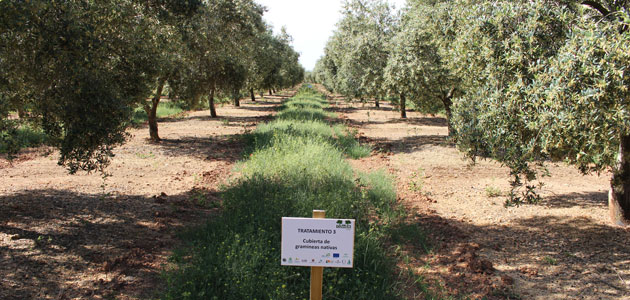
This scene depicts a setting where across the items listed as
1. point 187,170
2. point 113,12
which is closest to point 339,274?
point 113,12

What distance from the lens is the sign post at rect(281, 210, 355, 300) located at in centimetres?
360

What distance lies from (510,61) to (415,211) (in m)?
3.57

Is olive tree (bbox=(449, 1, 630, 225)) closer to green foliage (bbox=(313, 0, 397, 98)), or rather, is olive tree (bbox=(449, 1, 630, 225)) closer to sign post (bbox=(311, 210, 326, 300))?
sign post (bbox=(311, 210, 326, 300))

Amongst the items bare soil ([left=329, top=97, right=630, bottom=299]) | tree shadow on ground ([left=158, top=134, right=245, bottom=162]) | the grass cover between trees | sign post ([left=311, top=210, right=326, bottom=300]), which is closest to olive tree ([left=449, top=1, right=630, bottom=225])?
bare soil ([left=329, top=97, right=630, bottom=299])

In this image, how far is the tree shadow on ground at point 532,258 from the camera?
5.01 m

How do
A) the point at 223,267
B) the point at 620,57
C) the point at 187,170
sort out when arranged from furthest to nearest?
the point at 187,170
the point at 223,267
the point at 620,57

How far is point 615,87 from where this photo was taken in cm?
435

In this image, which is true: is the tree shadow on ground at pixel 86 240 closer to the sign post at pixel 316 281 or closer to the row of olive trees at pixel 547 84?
the sign post at pixel 316 281

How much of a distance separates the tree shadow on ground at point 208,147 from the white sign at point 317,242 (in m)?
9.24

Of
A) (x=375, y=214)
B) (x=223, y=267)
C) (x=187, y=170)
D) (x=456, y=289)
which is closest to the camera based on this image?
(x=223, y=267)

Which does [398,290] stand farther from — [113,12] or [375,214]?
[113,12]

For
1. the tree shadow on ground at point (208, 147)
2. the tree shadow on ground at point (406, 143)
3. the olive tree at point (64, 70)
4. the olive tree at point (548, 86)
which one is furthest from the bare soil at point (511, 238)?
the olive tree at point (64, 70)

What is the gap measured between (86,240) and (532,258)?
21.6 ft

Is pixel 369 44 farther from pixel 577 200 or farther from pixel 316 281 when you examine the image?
pixel 316 281
